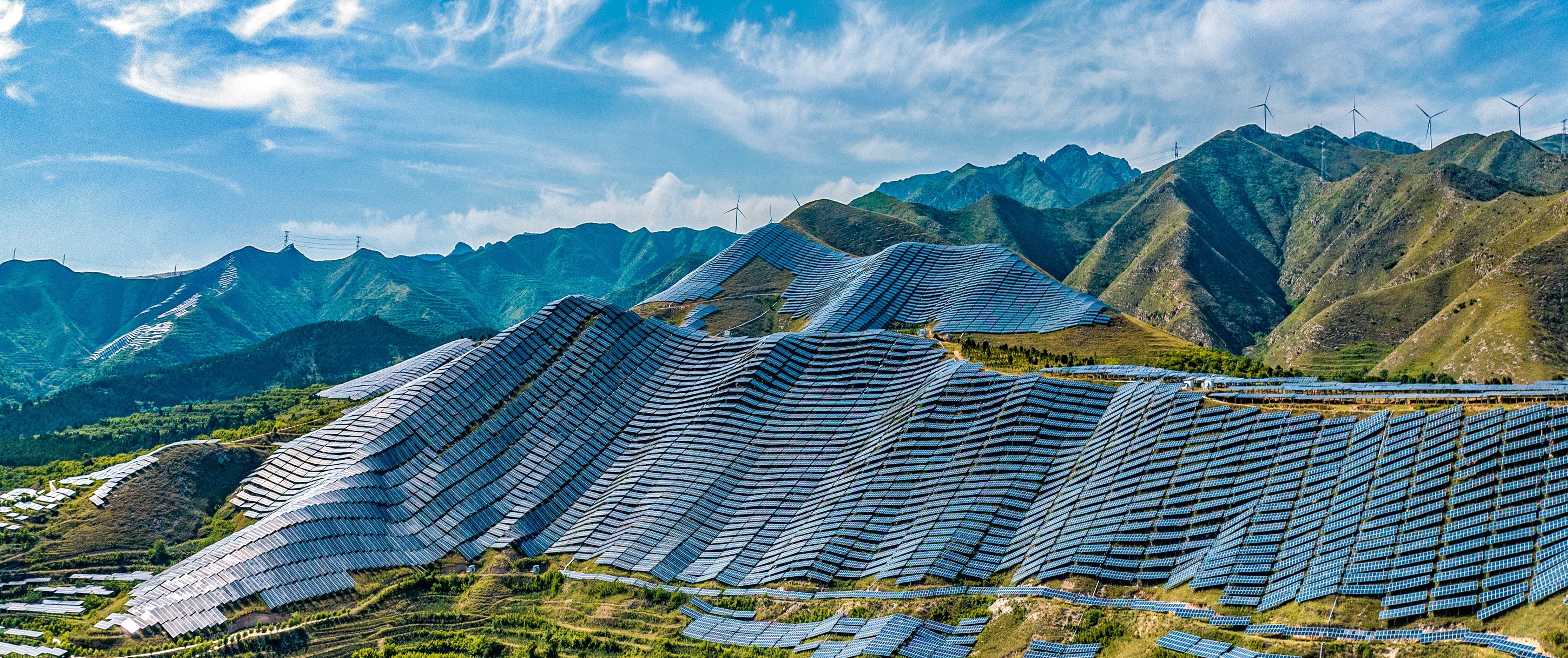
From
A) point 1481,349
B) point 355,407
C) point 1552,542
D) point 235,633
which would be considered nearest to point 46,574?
point 235,633

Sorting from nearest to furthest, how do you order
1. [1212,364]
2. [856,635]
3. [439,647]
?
[856,635] < [439,647] < [1212,364]

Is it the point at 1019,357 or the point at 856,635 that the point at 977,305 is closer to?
the point at 1019,357

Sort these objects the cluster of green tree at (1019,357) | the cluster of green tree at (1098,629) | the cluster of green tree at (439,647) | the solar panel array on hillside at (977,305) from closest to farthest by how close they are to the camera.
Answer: the cluster of green tree at (1098,629), the cluster of green tree at (439,647), the cluster of green tree at (1019,357), the solar panel array on hillside at (977,305)

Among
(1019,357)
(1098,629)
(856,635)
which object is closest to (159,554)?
(856,635)

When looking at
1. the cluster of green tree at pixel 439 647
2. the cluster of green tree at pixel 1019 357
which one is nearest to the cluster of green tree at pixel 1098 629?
the cluster of green tree at pixel 439 647

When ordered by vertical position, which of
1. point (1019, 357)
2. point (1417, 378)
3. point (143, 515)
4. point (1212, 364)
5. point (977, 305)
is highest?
point (977, 305)

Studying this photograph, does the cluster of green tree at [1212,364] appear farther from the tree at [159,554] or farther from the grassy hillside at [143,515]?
the tree at [159,554]
